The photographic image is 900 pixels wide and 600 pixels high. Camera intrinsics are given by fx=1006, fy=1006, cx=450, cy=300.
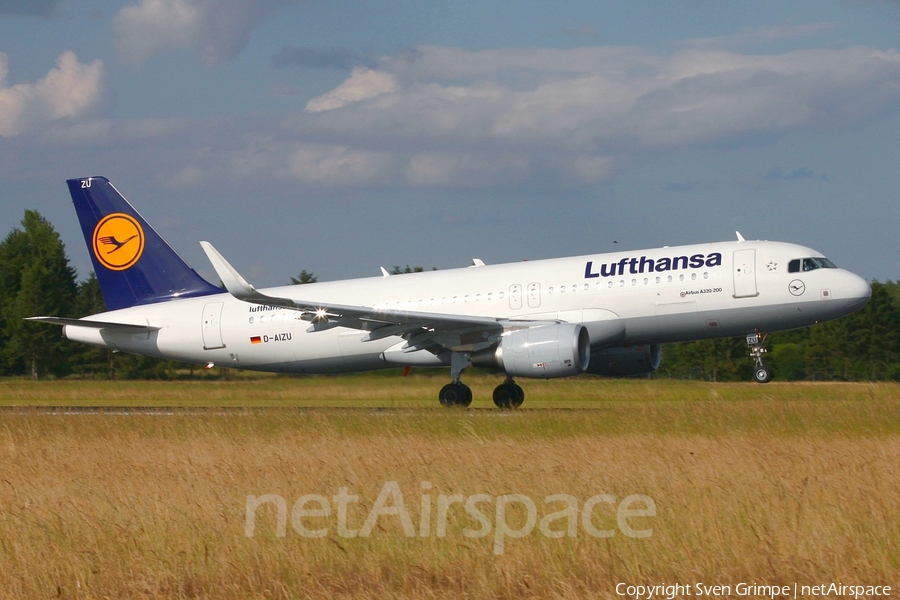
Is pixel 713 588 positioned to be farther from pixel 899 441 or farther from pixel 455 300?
pixel 455 300

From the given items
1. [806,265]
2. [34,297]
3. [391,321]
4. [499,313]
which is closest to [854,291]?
[806,265]

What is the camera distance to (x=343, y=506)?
8.82 meters

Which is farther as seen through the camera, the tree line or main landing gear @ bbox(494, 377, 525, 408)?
the tree line

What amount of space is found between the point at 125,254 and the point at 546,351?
12.0 m

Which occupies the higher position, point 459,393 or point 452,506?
point 459,393

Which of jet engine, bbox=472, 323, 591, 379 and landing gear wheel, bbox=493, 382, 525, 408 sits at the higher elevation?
jet engine, bbox=472, 323, 591, 379

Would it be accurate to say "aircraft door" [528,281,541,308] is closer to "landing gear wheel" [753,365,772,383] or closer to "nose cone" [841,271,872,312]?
"landing gear wheel" [753,365,772,383]

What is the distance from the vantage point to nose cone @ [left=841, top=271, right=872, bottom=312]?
21.2 metres

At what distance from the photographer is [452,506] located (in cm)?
870

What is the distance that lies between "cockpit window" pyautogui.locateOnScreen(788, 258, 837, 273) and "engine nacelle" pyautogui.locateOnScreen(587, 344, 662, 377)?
372cm
